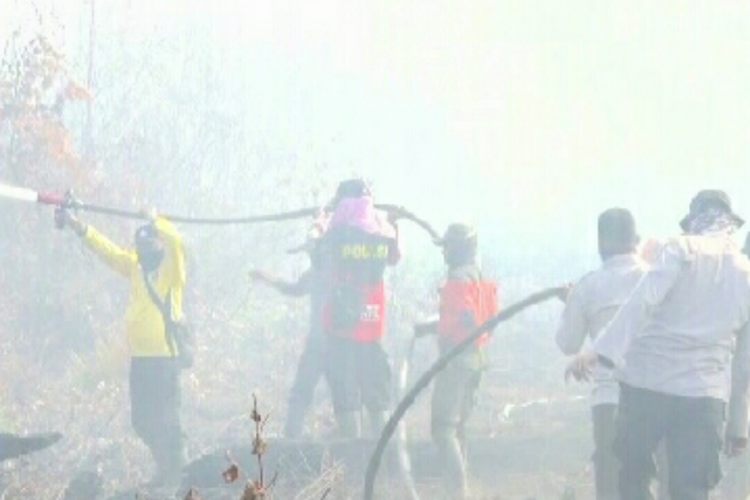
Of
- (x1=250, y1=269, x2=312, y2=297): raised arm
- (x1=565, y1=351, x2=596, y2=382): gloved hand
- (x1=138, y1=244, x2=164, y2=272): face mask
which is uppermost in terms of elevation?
(x1=138, y1=244, x2=164, y2=272): face mask

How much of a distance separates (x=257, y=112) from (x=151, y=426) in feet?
47.0

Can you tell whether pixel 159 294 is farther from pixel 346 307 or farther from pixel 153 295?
pixel 346 307

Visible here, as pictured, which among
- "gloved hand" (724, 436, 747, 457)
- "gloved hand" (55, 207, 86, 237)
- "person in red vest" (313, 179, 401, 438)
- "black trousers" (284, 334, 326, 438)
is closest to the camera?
"gloved hand" (724, 436, 747, 457)

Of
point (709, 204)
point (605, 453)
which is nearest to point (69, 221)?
point (605, 453)

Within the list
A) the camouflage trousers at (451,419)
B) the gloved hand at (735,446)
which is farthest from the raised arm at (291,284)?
the gloved hand at (735,446)

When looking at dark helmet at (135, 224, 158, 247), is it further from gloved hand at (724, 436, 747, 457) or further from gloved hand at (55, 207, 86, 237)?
gloved hand at (724, 436, 747, 457)

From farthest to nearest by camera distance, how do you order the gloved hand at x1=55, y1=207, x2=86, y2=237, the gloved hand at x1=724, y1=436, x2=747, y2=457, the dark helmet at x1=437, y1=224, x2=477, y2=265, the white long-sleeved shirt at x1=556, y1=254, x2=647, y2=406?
1. the gloved hand at x1=55, y1=207, x2=86, y2=237
2. the dark helmet at x1=437, y1=224, x2=477, y2=265
3. the white long-sleeved shirt at x1=556, y1=254, x2=647, y2=406
4. the gloved hand at x1=724, y1=436, x2=747, y2=457

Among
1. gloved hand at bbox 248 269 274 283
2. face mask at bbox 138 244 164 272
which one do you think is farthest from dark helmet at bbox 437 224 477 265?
gloved hand at bbox 248 269 274 283

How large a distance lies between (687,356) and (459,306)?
2.51m

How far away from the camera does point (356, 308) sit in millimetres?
8500

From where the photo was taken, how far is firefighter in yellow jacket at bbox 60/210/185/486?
26.6ft

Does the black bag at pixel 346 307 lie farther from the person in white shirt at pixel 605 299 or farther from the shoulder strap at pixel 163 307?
the person in white shirt at pixel 605 299

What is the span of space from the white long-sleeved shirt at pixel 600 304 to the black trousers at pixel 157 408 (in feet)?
10.1

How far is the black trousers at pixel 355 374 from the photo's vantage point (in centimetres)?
855
